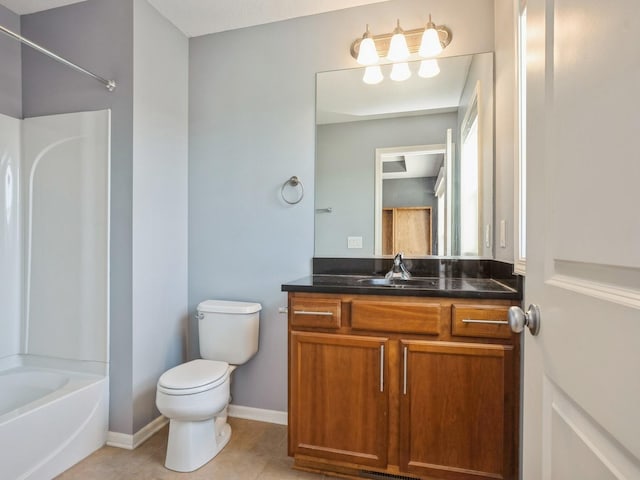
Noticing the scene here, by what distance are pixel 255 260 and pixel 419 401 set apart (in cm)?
125

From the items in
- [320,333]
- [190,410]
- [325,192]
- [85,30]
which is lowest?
[190,410]

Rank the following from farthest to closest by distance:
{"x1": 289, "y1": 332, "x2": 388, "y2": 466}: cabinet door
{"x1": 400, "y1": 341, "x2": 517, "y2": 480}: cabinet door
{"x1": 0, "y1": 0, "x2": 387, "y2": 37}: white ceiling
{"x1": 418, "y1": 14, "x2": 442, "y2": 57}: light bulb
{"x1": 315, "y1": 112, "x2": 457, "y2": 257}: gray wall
Result: {"x1": 315, "y1": 112, "x2": 457, "y2": 257}: gray wall < {"x1": 0, "y1": 0, "x2": 387, "y2": 37}: white ceiling < {"x1": 418, "y1": 14, "x2": 442, "y2": 57}: light bulb < {"x1": 289, "y1": 332, "x2": 388, "y2": 466}: cabinet door < {"x1": 400, "y1": 341, "x2": 517, "y2": 480}: cabinet door

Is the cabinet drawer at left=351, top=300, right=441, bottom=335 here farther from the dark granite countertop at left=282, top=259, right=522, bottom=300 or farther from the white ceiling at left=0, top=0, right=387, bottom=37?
the white ceiling at left=0, top=0, right=387, bottom=37

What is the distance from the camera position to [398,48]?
73.4 inches

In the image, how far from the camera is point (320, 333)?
153 centimetres

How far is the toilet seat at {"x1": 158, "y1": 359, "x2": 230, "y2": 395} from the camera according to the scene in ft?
5.12

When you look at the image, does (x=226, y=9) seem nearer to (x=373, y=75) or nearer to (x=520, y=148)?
(x=373, y=75)

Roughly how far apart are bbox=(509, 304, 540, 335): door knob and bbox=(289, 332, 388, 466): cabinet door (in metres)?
0.79

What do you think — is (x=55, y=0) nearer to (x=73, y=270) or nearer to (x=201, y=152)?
(x=201, y=152)

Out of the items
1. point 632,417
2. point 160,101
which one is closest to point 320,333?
point 632,417

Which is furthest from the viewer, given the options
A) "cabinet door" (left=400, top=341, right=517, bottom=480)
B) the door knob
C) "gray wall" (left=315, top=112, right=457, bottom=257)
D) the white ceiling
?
"gray wall" (left=315, top=112, right=457, bottom=257)

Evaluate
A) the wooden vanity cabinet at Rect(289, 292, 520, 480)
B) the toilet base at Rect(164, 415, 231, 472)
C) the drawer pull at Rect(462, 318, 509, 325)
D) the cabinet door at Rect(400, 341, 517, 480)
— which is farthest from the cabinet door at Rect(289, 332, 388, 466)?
the toilet base at Rect(164, 415, 231, 472)

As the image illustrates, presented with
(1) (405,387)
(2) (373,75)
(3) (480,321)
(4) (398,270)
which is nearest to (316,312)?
(1) (405,387)

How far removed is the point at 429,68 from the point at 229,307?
72.1 inches
